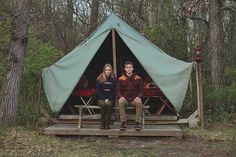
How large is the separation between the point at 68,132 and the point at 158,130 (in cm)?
181

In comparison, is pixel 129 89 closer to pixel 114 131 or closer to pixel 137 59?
A: pixel 114 131

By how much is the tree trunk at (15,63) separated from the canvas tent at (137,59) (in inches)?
37.0

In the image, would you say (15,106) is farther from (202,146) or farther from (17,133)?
(202,146)

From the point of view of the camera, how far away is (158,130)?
943cm

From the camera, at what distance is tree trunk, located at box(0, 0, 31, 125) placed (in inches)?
396

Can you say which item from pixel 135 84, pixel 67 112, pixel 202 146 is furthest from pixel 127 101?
pixel 67 112

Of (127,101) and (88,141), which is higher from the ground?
(127,101)

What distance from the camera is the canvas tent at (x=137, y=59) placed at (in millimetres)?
10523

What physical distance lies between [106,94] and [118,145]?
1475 millimetres

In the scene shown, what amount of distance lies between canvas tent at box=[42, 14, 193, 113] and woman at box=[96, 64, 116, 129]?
34.4 inches

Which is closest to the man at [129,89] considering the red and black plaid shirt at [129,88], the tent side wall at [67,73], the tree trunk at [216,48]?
the red and black plaid shirt at [129,88]

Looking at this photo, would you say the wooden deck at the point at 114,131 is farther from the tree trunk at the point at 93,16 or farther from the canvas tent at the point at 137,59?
the tree trunk at the point at 93,16

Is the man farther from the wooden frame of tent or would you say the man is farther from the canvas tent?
the canvas tent

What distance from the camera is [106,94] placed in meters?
9.87
